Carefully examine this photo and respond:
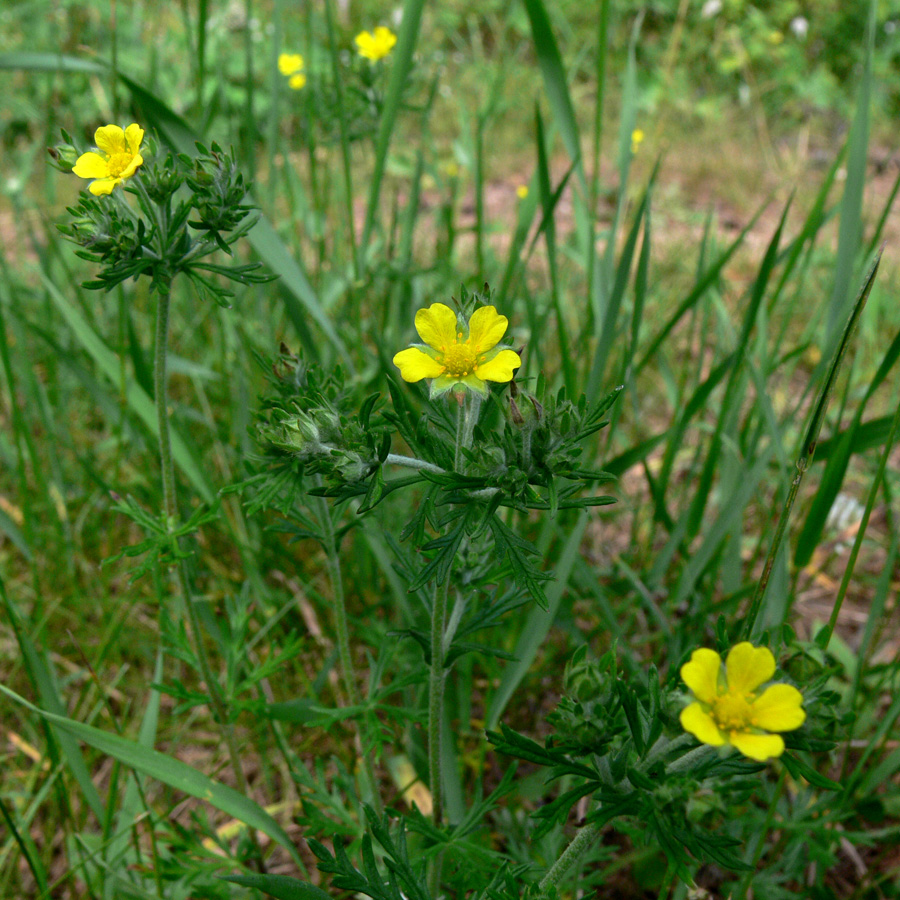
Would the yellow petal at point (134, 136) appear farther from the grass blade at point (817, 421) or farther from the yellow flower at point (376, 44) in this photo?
the yellow flower at point (376, 44)

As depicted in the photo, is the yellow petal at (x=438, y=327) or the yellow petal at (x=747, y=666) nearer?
the yellow petal at (x=747, y=666)

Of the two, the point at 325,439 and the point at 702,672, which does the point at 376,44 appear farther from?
the point at 702,672

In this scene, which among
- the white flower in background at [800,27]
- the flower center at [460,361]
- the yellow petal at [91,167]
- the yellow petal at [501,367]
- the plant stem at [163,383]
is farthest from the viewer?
the white flower in background at [800,27]

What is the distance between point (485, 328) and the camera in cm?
114

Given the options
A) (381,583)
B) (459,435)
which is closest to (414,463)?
(459,435)

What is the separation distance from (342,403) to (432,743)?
0.65 m

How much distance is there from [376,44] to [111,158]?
1.90 m

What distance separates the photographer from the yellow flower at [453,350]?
3.67ft

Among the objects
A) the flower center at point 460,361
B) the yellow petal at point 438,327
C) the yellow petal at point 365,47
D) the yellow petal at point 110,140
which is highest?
the yellow petal at point 365,47

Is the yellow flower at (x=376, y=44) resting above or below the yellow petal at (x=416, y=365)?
above

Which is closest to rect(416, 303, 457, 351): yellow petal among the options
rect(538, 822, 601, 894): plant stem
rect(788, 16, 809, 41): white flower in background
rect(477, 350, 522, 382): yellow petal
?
rect(477, 350, 522, 382): yellow petal

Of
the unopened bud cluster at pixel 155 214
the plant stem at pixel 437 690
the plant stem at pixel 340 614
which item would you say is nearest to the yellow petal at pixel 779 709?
the plant stem at pixel 437 690

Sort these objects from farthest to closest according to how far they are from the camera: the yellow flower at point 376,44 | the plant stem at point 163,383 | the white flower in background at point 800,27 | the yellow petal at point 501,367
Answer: the white flower in background at point 800,27, the yellow flower at point 376,44, the plant stem at point 163,383, the yellow petal at point 501,367

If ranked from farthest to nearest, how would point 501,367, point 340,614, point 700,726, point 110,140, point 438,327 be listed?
point 340,614
point 110,140
point 438,327
point 501,367
point 700,726
